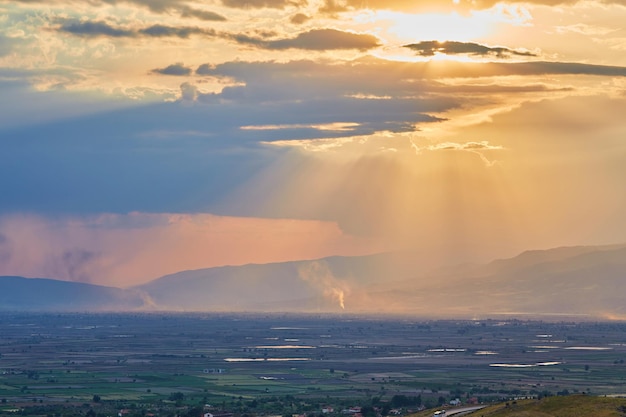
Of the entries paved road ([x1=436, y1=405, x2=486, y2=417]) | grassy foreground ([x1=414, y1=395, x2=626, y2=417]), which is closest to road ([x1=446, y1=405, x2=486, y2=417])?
paved road ([x1=436, y1=405, x2=486, y2=417])

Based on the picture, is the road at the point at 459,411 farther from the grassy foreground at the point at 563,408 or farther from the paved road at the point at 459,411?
the grassy foreground at the point at 563,408

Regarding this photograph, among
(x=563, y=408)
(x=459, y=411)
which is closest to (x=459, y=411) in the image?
(x=459, y=411)

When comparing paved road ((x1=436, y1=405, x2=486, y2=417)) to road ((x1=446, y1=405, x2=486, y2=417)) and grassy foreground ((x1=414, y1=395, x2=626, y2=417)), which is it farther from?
grassy foreground ((x1=414, y1=395, x2=626, y2=417))

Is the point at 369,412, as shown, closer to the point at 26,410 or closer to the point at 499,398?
the point at 499,398

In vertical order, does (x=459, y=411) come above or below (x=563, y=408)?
below

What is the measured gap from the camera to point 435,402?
18525cm


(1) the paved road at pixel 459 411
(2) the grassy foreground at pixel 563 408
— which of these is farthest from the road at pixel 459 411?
(2) the grassy foreground at pixel 563 408

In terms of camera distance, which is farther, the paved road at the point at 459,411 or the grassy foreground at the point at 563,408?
the paved road at the point at 459,411

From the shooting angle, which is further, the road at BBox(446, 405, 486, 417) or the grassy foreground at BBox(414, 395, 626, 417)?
the road at BBox(446, 405, 486, 417)

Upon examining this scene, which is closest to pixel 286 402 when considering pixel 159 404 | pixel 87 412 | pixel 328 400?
pixel 328 400

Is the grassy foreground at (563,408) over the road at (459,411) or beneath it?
over

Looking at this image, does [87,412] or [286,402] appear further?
[286,402]

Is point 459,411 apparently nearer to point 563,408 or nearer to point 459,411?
point 459,411

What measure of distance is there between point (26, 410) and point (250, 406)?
31.3 metres
